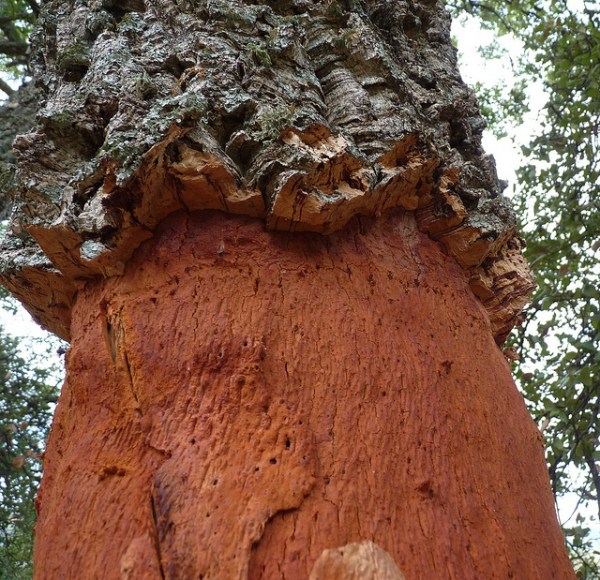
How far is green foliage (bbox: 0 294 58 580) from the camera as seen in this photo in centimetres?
476

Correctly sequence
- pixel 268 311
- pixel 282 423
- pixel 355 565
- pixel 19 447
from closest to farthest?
pixel 355 565
pixel 282 423
pixel 268 311
pixel 19 447

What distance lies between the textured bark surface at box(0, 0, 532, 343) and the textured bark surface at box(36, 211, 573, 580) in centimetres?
12

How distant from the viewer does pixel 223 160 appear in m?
1.47

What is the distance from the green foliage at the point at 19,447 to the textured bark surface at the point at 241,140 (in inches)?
136

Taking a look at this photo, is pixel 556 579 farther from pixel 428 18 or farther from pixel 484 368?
pixel 428 18

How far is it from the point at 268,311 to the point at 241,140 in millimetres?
477

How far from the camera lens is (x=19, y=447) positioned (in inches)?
201

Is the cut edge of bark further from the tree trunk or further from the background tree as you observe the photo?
the background tree

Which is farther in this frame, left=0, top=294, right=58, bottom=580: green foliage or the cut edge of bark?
left=0, top=294, right=58, bottom=580: green foliage

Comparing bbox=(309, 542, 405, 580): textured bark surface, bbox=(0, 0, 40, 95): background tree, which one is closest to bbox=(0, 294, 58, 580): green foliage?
bbox=(0, 0, 40, 95): background tree

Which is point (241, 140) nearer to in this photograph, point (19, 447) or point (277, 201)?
point (277, 201)

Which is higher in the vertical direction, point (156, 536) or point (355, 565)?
point (156, 536)

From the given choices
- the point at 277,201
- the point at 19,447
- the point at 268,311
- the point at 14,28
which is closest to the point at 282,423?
the point at 268,311

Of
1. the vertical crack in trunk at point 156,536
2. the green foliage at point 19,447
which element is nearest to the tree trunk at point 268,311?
the vertical crack in trunk at point 156,536
